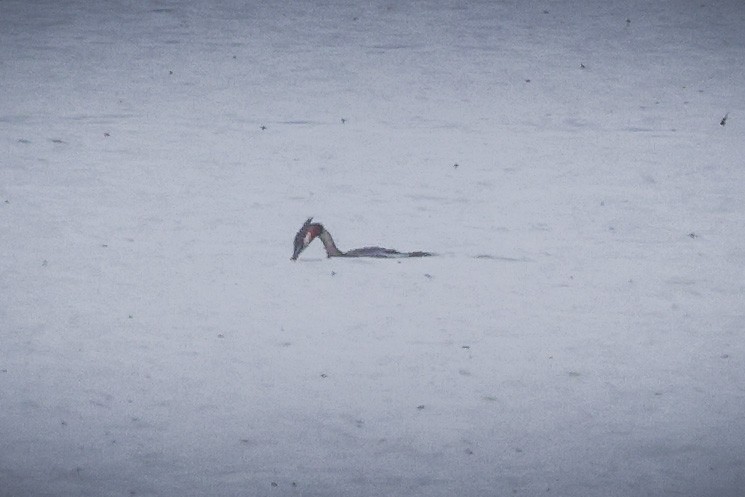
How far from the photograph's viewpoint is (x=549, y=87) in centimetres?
130


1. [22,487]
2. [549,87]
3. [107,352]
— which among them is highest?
[549,87]

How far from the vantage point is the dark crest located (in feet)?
4.05

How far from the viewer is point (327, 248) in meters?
1.24

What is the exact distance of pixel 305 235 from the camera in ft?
4.05

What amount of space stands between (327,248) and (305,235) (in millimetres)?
49

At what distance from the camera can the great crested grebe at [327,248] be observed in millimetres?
1231

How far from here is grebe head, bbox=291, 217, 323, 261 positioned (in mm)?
1229

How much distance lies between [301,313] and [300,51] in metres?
0.54

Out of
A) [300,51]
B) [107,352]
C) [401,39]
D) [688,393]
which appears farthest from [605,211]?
[107,352]

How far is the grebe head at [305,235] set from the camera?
123 centimetres

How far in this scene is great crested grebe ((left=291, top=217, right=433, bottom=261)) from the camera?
1.23 m

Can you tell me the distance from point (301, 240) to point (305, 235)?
0.04ft

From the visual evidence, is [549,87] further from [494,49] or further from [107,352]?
[107,352]

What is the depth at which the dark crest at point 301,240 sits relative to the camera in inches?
48.6
